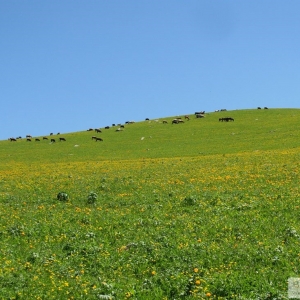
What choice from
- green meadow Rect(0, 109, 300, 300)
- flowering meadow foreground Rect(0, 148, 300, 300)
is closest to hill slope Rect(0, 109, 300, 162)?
green meadow Rect(0, 109, 300, 300)

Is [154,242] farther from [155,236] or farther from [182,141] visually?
[182,141]

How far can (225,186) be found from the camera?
23438 mm

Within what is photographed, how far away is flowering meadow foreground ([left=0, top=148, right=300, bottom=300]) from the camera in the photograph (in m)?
10.0

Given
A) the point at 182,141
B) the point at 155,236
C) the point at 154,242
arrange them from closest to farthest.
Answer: the point at 154,242
the point at 155,236
the point at 182,141

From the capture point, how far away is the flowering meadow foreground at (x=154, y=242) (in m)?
10.0

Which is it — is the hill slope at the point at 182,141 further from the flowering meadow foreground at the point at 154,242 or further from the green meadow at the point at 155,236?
the flowering meadow foreground at the point at 154,242

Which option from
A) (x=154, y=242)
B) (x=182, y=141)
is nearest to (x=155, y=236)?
(x=154, y=242)

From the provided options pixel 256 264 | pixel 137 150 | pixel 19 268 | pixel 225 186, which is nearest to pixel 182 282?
pixel 256 264

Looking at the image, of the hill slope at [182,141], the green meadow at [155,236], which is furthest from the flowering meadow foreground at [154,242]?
the hill slope at [182,141]

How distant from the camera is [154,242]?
1339cm

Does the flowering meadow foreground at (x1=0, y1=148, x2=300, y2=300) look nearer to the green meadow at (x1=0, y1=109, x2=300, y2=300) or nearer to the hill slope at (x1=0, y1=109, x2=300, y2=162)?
the green meadow at (x1=0, y1=109, x2=300, y2=300)

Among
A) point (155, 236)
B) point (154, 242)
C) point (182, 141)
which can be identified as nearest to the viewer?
point (154, 242)

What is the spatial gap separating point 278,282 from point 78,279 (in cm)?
526

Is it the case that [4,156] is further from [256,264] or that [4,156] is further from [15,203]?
[256,264]
